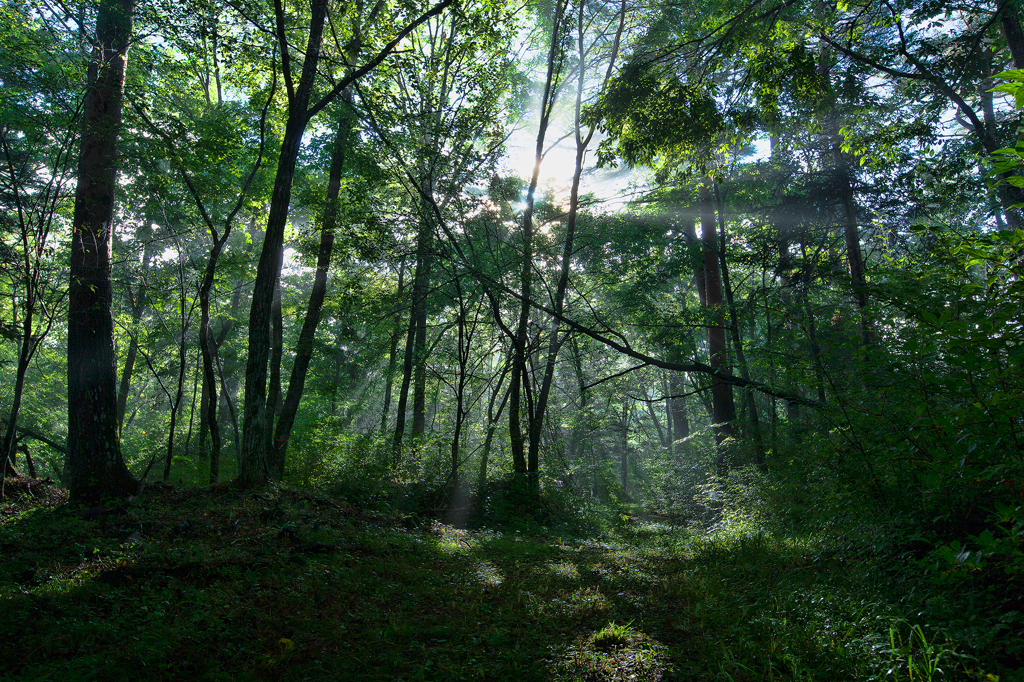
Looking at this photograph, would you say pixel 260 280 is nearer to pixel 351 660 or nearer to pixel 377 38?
pixel 377 38

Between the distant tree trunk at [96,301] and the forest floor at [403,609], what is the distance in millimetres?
697

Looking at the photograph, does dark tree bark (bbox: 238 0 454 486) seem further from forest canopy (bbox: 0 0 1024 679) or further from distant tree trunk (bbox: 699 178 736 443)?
distant tree trunk (bbox: 699 178 736 443)

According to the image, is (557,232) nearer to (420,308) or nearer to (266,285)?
(420,308)

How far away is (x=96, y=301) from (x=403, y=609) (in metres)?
6.49

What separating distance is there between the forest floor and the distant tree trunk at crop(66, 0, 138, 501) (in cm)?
70

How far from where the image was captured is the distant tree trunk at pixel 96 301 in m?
7.30

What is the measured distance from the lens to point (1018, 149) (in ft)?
8.59

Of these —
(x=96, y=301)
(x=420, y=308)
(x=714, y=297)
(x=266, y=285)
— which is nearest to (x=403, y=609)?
(x=266, y=285)

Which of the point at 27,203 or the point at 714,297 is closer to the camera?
the point at 27,203

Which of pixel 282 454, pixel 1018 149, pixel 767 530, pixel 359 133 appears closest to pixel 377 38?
pixel 359 133

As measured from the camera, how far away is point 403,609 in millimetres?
4789

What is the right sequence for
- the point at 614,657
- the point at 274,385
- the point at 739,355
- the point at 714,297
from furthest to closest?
the point at 714,297, the point at 739,355, the point at 274,385, the point at 614,657

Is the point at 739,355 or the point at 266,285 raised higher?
the point at 266,285

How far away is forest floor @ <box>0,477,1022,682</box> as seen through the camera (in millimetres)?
3359
